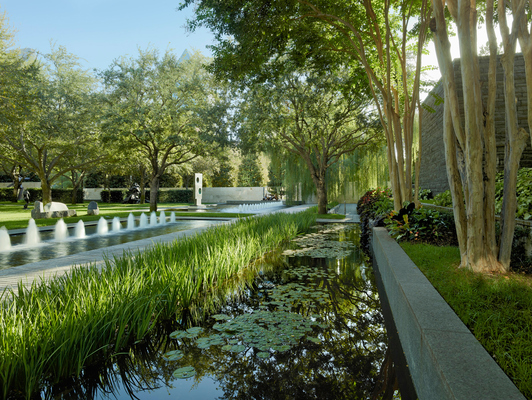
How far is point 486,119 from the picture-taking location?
11.8 ft

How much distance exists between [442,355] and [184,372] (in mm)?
1728

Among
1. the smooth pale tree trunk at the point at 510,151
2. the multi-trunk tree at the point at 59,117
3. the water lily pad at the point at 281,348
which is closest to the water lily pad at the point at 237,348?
the water lily pad at the point at 281,348

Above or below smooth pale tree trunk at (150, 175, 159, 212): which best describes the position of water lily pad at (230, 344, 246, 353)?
below

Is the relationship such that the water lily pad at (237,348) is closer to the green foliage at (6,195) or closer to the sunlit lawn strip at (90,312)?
the sunlit lawn strip at (90,312)

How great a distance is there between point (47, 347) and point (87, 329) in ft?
0.83

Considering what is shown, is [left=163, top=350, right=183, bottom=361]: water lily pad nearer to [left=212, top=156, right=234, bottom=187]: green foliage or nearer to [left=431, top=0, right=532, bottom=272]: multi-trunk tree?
[left=431, top=0, right=532, bottom=272]: multi-trunk tree

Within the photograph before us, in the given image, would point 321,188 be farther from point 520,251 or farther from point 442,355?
point 442,355

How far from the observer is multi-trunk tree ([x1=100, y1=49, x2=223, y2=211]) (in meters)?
15.0

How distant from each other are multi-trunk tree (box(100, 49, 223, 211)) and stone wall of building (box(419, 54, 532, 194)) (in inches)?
351

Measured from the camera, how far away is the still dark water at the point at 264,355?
2.19 m

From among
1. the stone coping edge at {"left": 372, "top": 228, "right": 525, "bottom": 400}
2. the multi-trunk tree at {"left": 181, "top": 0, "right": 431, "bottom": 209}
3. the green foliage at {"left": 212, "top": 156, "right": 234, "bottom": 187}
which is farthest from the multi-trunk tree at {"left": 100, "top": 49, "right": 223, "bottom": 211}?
the green foliage at {"left": 212, "top": 156, "right": 234, "bottom": 187}

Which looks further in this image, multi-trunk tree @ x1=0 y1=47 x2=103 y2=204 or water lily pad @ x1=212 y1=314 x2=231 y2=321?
multi-trunk tree @ x1=0 y1=47 x2=103 y2=204

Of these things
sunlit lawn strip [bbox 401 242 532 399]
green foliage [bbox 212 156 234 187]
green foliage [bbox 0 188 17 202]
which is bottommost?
sunlit lawn strip [bbox 401 242 532 399]

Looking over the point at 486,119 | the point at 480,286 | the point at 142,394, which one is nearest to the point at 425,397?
the point at 480,286
